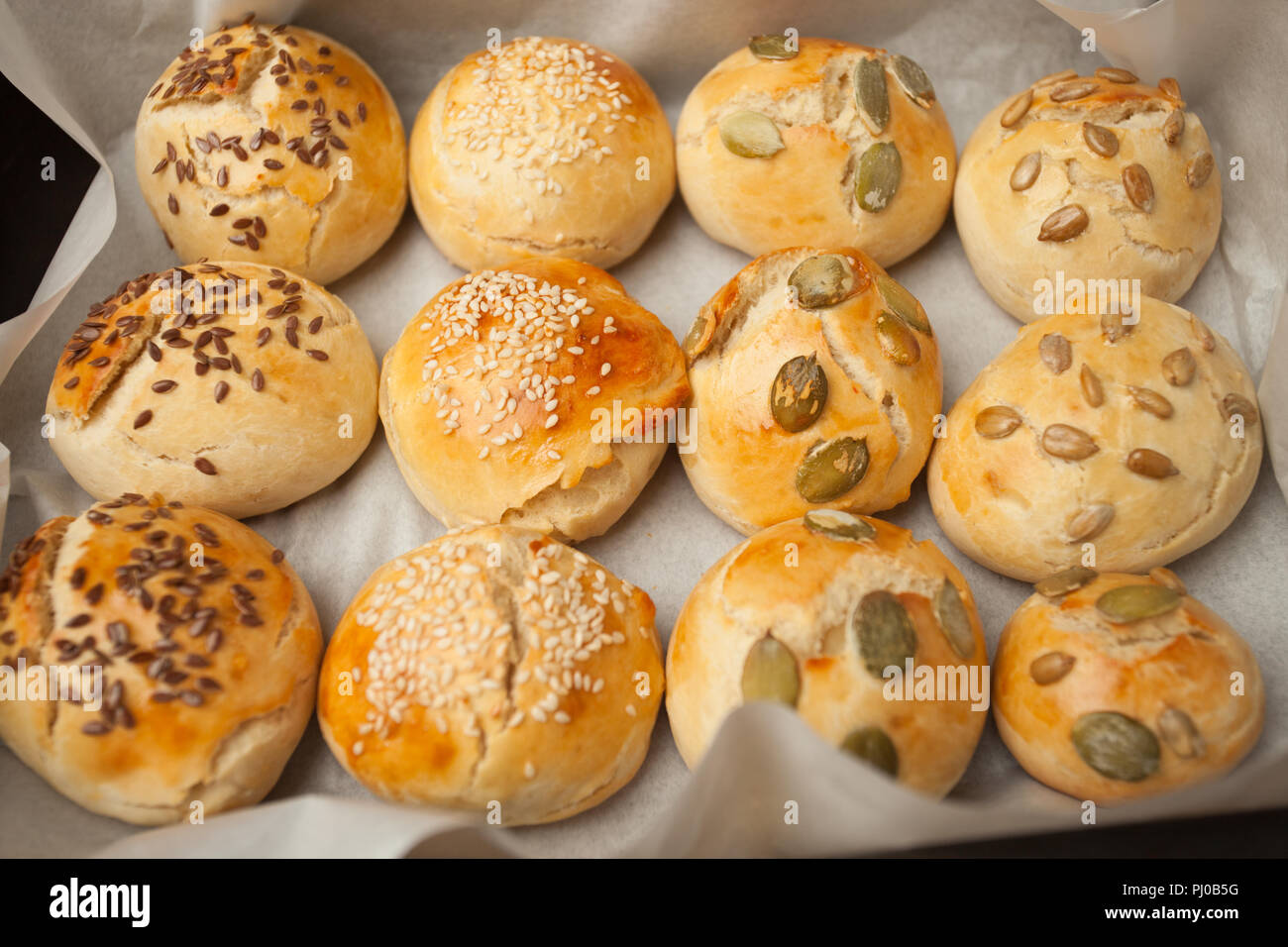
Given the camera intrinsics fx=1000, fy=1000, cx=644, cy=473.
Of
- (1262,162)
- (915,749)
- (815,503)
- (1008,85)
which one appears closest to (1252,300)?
(1262,162)

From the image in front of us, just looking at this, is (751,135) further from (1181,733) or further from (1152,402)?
(1181,733)

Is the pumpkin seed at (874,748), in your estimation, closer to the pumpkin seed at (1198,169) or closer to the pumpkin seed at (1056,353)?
the pumpkin seed at (1056,353)

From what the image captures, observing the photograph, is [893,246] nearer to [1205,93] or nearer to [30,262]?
[1205,93]

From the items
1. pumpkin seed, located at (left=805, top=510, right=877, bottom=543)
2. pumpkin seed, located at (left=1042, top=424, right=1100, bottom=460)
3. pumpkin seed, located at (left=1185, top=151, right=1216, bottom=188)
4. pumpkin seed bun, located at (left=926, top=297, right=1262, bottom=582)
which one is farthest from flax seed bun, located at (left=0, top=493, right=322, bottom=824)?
pumpkin seed, located at (left=1185, top=151, right=1216, bottom=188)

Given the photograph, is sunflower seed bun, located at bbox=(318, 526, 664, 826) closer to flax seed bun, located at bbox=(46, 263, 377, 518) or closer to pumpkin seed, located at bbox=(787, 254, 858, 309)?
flax seed bun, located at bbox=(46, 263, 377, 518)

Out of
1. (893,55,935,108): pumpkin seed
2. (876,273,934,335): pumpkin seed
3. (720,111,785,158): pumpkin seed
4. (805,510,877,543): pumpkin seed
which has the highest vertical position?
(893,55,935,108): pumpkin seed

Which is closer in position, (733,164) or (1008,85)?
(733,164)
